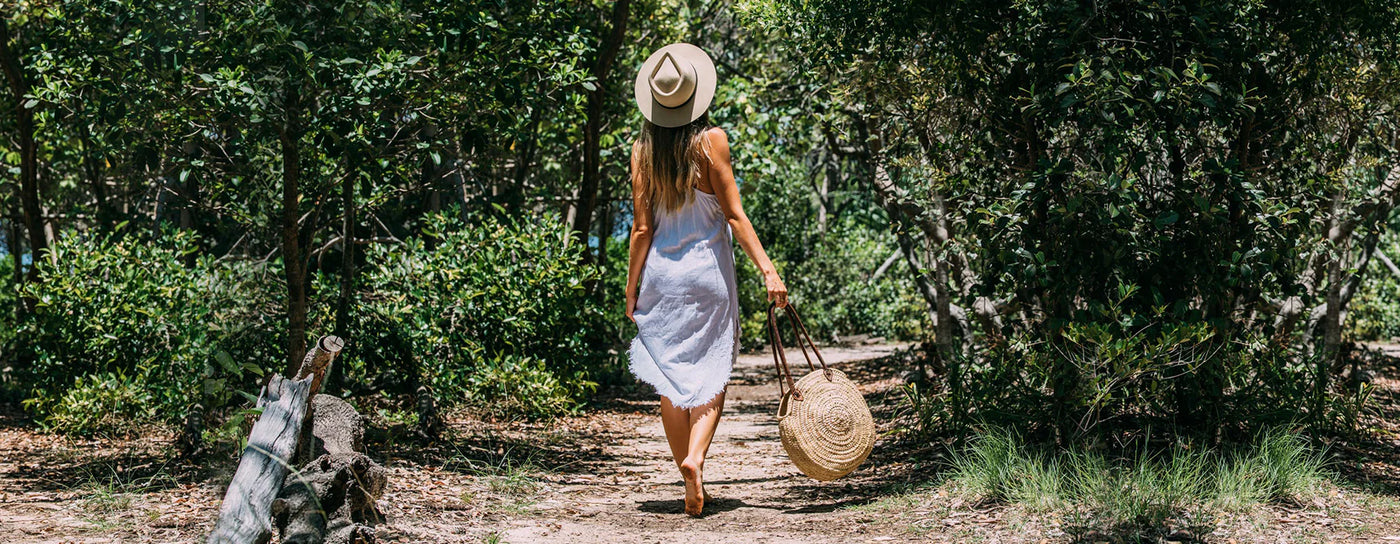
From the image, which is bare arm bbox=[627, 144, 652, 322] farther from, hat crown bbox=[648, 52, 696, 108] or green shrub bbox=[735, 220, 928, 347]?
green shrub bbox=[735, 220, 928, 347]

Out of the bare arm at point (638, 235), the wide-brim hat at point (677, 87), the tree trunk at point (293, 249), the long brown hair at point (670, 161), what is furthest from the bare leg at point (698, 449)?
the tree trunk at point (293, 249)

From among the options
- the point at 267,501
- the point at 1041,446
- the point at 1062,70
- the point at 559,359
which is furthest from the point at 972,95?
the point at 559,359

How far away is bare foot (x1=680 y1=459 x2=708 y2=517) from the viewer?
5258 mm

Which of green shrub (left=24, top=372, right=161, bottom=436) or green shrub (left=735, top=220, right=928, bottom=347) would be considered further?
green shrub (left=735, top=220, right=928, bottom=347)

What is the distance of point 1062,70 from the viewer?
5574 millimetres

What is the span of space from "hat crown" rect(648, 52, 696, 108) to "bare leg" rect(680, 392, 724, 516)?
4.43 feet

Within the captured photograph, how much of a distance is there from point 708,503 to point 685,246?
125 cm

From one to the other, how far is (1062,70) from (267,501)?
3.87 m

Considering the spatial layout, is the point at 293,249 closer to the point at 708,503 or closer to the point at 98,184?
the point at 708,503

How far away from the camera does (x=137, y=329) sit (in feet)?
27.8

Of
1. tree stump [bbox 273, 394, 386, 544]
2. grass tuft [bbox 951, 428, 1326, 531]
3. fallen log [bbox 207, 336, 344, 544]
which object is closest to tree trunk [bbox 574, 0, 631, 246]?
grass tuft [bbox 951, 428, 1326, 531]

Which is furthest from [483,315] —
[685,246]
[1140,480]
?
[1140,480]

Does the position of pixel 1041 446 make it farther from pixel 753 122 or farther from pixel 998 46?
pixel 753 122

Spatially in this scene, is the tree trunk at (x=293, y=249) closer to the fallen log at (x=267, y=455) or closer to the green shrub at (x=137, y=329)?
the green shrub at (x=137, y=329)
